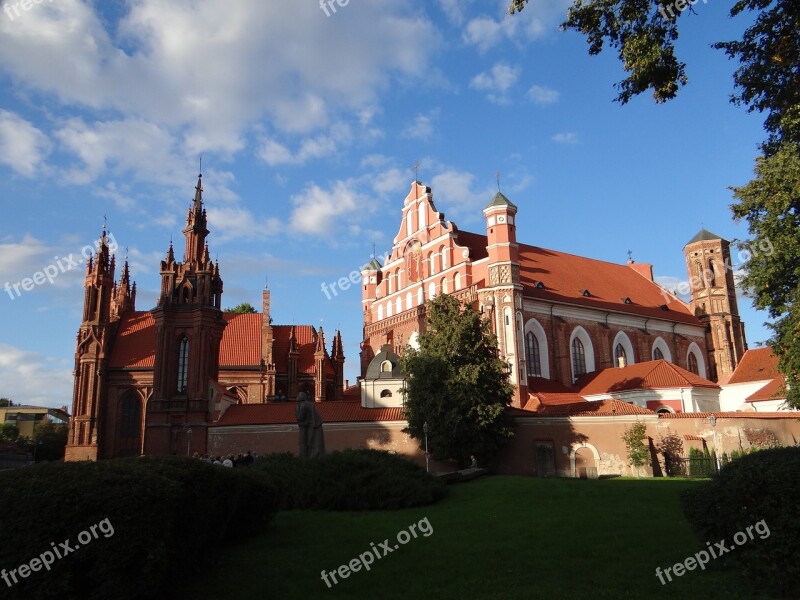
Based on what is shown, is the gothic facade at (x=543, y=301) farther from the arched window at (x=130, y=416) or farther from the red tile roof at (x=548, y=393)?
the arched window at (x=130, y=416)

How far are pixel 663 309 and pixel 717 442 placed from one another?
21.9m

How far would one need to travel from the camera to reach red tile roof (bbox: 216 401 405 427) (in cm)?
3753

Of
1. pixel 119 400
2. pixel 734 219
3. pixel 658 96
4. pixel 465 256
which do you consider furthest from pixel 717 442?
pixel 119 400

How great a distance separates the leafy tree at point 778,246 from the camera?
2056cm

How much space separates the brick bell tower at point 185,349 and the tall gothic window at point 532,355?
20245 mm

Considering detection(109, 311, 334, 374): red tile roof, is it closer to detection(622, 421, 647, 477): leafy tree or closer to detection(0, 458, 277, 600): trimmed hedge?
detection(622, 421, 647, 477): leafy tree

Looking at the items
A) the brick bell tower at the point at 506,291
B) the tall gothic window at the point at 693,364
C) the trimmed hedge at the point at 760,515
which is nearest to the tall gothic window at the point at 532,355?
the brick bell tower at the point at 506,291

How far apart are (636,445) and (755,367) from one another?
18.6 m

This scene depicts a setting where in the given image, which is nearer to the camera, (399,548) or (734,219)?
(399,548)

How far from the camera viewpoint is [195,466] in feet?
32.7

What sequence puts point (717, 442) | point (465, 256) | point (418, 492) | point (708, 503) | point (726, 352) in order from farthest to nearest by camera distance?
point (726, 352) < point (465, 256) < point (717, 442) < point (418, 492) < point (708, 503)

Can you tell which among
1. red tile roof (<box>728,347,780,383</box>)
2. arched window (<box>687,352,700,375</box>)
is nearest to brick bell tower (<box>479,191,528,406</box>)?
red tile roof (<box>728,347,780,383</box>)

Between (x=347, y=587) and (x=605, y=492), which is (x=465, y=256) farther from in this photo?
(x=347, y=587)
